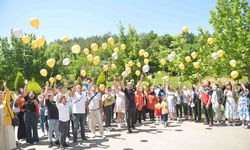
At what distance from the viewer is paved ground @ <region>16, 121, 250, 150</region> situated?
323 inches

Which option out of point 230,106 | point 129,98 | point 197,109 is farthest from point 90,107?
point 230,106

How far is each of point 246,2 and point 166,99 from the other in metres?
11.6

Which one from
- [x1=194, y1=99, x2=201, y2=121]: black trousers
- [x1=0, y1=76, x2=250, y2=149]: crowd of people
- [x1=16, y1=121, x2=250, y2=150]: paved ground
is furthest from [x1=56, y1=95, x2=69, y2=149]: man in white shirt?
[x1=194, y1=99, x2=201, y2=121]: black trousers

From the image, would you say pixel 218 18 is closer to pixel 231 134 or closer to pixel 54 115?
pixel 231 134

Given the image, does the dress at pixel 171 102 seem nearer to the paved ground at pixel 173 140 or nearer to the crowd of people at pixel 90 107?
the crowd of people at pixel 90 107

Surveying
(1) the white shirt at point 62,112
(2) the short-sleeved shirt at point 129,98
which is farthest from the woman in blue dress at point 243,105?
(1) the white shirt at point 62,112

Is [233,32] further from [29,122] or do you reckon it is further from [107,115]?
[29,122]

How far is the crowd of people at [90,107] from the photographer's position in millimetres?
8703

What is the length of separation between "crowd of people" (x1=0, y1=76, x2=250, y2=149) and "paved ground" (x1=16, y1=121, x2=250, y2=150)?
48 cm

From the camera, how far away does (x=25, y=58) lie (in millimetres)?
31719

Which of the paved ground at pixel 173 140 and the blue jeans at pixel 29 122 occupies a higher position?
the blue jeans at pixel 29 122

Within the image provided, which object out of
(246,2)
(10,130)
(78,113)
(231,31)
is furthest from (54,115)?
(246,2)

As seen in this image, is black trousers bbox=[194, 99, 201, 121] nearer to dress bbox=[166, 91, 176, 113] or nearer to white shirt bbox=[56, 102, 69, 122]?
dress bbox=[166, 91, 176, 113]

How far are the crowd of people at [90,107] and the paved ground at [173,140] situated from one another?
48cm
